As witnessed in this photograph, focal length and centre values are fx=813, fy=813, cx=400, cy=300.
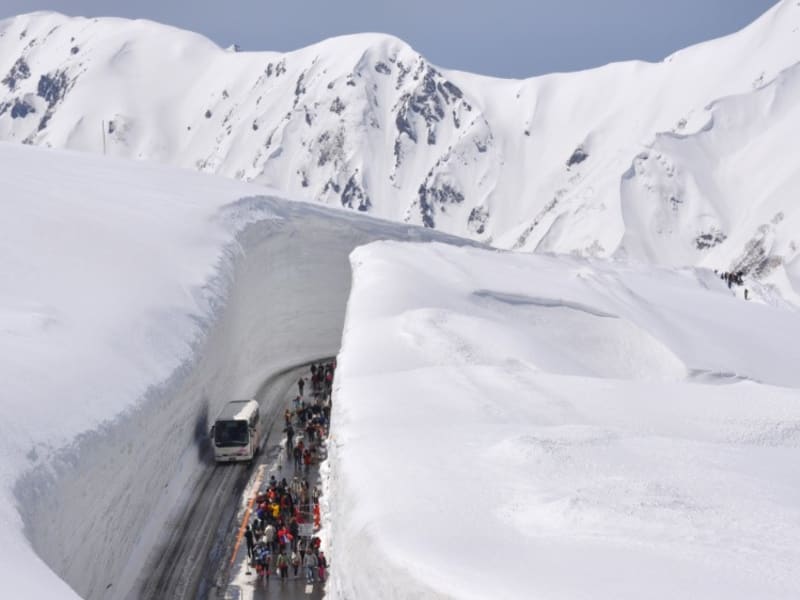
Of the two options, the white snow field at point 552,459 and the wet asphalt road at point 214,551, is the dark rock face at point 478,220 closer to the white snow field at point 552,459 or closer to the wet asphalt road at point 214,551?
the white snow field at point 552,459

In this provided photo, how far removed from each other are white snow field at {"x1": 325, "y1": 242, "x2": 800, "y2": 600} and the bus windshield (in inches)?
202

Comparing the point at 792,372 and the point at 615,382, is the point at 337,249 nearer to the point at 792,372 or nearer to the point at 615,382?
the point at 792,372

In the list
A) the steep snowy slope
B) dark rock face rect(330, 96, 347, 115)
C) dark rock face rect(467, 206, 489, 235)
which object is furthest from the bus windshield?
dark rock face rect(330, 96, 347, 115)

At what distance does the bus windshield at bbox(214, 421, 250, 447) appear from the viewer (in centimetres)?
2492

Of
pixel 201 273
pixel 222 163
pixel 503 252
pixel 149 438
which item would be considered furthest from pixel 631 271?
pixel 222 163

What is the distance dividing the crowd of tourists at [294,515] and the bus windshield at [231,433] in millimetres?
1678

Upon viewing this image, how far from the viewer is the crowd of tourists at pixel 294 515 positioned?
18.6 metres

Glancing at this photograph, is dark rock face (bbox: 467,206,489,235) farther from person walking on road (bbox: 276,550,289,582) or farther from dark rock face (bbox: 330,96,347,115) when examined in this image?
person walking on road (bbox: 276,550,289,582)

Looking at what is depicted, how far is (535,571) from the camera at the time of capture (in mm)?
8266

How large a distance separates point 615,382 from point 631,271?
3011 centimetres

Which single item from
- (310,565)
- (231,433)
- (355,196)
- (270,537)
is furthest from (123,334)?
(355,196)

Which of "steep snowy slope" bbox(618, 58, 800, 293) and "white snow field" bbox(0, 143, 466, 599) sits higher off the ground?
"white snow field" bbox(0, 143, 466, 599)

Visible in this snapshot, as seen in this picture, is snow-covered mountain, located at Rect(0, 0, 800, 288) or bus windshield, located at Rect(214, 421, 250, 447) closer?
bus windshield, located at Rect(214, 421, 250, 447)

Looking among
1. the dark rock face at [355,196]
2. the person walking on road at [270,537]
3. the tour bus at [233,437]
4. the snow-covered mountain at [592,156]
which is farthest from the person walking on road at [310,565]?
the dark rock face at [355,196]
